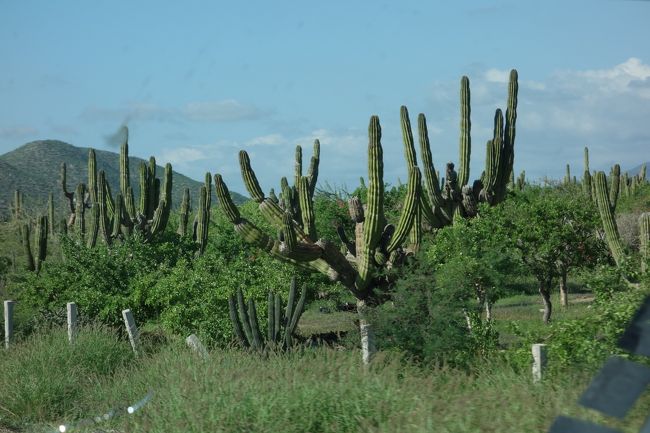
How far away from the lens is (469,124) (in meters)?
26.2

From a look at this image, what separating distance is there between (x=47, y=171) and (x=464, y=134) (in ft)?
282

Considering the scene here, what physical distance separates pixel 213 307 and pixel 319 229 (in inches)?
490

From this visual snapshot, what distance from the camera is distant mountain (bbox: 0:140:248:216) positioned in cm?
9206

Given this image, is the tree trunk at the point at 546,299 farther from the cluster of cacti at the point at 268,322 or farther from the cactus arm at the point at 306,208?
the cluster of cacti at the point at 268,322

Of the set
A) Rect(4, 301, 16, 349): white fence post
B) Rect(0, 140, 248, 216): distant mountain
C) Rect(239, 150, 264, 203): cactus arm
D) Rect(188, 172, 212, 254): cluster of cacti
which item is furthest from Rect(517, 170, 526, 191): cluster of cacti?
Rect(0, 140, 248, 216): distant mountain

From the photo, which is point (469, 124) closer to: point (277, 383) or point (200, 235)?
point (200, 235)

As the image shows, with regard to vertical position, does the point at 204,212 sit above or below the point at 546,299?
above

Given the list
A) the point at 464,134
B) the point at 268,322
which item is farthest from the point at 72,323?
the point at 464,134

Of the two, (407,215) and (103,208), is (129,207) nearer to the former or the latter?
(103,208)

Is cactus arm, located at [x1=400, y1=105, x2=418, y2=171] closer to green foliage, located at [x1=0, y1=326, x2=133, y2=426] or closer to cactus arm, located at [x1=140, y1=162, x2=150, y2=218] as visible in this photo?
cactus arm, located at [x1=140, y1=162, x2=150, y2=218]

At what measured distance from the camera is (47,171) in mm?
104875

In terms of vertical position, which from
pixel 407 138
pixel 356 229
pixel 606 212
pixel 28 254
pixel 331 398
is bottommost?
pixel 331 398

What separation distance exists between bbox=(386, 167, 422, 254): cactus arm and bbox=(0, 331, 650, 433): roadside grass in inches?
381

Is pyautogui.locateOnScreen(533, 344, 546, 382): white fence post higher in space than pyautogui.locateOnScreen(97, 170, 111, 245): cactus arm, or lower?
lower
